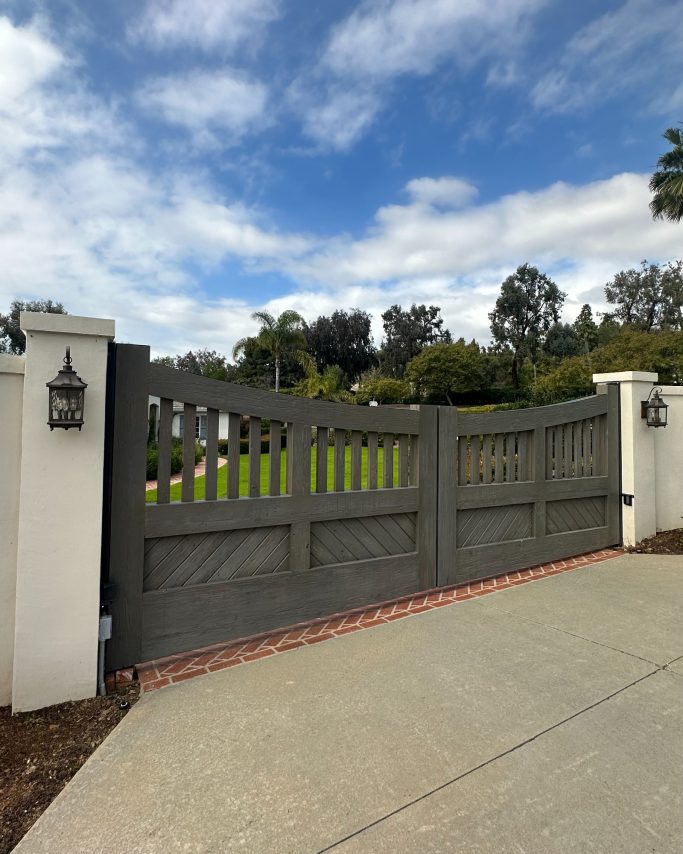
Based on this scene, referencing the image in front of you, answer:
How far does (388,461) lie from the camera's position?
3723mm

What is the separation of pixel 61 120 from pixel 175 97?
1643mm

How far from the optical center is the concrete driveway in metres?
1.51

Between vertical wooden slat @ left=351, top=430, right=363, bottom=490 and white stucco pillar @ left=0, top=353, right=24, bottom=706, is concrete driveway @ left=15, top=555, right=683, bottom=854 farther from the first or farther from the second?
vertical wooden slat @ left=351, top=430, right=363, bottom=490

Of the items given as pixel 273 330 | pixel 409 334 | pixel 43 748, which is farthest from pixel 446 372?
pixel 43 748

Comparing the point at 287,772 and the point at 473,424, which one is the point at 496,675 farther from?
the point at 473,424

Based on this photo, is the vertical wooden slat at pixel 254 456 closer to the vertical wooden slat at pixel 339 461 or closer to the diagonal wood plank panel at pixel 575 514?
the vertical wooden slat at pixel 339 461

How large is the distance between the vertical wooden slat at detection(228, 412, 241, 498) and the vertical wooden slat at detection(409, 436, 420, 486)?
1.56m

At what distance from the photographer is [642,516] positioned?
5406 millimetres

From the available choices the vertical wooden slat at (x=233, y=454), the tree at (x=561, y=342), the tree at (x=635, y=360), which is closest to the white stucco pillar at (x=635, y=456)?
the vertical wooden slat at (x=233, y=454)

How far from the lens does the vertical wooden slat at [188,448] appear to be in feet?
9.20

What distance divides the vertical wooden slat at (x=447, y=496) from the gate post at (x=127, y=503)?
2458 mm

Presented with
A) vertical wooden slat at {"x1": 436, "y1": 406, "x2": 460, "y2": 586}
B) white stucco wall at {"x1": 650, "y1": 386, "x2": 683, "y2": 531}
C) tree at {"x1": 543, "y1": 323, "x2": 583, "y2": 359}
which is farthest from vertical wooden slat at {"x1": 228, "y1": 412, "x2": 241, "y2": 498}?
tree at {"x1": 543, "y1": 323, "x2": 583, "y2": 359}

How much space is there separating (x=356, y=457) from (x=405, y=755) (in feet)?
6.87

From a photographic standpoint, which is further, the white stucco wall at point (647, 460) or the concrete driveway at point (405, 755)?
the white stucco wall at point (647, 460)
